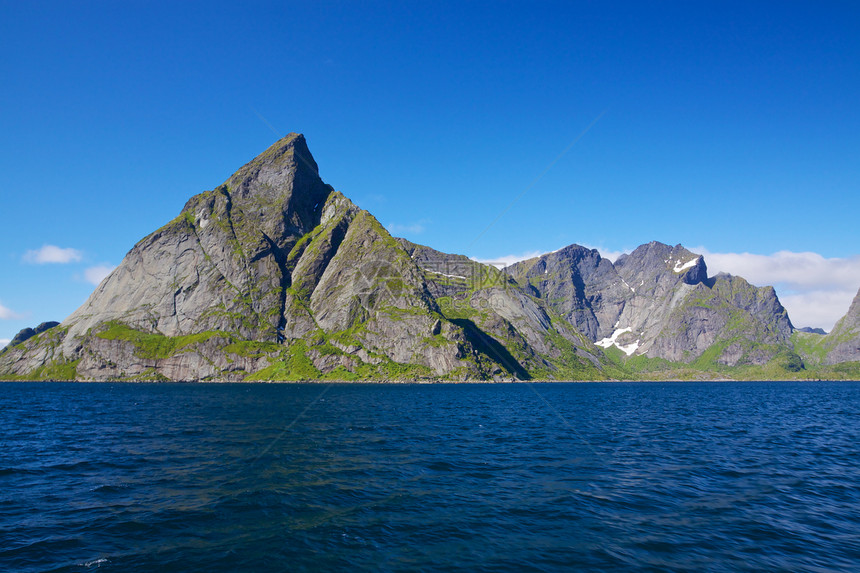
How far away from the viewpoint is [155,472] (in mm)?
34969

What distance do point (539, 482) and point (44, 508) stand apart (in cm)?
3222

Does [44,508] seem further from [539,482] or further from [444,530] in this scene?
[539,482]

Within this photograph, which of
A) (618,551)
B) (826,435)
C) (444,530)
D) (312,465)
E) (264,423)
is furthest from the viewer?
(264,423)

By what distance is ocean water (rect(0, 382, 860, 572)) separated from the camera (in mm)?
20188

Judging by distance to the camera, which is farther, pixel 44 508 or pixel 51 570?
pixel 44 508

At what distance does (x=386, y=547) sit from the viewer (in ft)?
69.5

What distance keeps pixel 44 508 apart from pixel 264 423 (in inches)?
1577

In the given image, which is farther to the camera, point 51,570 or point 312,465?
point 312,465

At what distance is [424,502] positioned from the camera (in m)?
28.1

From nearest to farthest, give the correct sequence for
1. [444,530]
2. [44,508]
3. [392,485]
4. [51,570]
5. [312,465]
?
1. [51,570]
2. [444,530]
3. [44,508]
4. [392,485]
5. [312,465]

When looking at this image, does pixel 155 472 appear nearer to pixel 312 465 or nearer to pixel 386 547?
pixel 312 465

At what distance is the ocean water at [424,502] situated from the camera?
2019 cm

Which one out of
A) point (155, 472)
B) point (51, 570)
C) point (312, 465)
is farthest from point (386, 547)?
point (155, 472)

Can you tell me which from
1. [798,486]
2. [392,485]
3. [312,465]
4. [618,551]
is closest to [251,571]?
[392,485]
